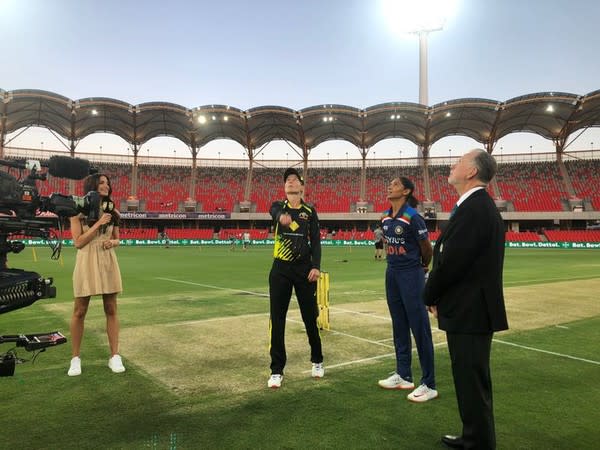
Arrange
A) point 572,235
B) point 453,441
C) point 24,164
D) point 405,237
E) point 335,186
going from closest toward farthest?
point 453,441
point 24,164
point 405,237
point 572,235
point 335,186

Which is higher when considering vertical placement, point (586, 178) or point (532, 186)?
point (586, 178)

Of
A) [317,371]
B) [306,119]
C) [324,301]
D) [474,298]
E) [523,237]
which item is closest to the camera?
[474,298]

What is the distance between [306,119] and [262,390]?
54.1 metres

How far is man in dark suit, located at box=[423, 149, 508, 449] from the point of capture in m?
2.96

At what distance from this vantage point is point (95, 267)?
17.2 ft

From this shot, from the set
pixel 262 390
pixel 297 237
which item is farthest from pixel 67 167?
pixel 262 390

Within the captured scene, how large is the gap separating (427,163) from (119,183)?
150ft

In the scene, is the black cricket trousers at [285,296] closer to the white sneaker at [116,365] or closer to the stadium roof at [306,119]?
the white sneaker at [116,365]

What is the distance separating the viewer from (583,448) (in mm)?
3418

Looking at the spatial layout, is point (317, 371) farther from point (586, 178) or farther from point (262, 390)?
point (586, 178)

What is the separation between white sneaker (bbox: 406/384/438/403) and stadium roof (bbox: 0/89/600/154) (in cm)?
5231

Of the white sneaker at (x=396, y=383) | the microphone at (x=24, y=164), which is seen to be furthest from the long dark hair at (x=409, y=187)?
the microphone at (x=24, y=164)

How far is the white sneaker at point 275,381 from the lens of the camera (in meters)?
4.84

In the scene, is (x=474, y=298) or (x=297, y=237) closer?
(x=474, y=298)
